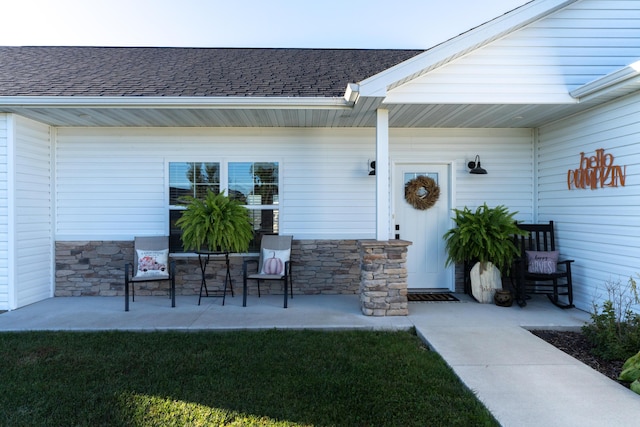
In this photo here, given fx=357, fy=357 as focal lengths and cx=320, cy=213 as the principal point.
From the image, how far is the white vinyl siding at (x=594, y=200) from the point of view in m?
3.80

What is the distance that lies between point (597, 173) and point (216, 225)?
4681mm

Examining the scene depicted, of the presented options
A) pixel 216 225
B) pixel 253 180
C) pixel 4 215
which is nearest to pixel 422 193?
pixel 253 180

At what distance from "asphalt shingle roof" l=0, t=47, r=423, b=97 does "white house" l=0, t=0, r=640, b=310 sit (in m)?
0.05

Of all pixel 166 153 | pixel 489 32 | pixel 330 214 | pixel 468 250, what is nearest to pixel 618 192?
pixel 468 250

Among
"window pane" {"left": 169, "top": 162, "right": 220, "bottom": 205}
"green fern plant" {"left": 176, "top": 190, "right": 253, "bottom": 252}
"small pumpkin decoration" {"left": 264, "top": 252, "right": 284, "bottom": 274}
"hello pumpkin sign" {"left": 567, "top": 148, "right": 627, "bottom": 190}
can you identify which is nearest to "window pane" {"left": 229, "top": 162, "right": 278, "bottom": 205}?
"window pane" {"left": 169, "top": 162, "right": 220, "bottom": 205}

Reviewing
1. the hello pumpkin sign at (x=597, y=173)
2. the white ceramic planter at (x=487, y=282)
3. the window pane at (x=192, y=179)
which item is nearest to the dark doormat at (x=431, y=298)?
the white ceramic planter at (x=487, y=282)

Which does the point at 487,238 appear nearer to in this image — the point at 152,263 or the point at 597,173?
the point at 597,173

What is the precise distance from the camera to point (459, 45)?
389cm

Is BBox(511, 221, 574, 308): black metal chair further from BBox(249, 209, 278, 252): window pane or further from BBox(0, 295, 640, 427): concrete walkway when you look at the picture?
BBox(249, 209, 278, 252): window pane

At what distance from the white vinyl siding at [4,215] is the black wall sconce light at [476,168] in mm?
6247

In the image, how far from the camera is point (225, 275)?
532cm

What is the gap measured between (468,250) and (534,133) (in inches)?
86.8

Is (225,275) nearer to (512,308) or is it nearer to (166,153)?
(166,153)

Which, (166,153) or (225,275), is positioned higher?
(166,153)
